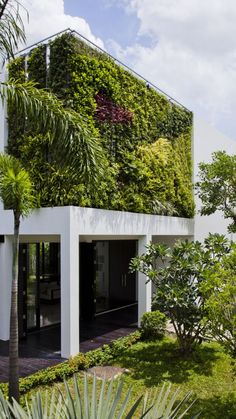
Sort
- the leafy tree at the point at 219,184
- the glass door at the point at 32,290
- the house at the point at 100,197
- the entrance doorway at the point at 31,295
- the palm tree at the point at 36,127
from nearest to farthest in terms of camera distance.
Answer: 1. the palm tree at the point at 36,127
2. the house at the point at 100,197
3. the entrance doorway at the point at 31,295
4. the glass door at the point at 32,290
5. the leafy tree at the point at 219,184

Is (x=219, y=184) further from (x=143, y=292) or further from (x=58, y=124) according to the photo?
(x=58, y=124)

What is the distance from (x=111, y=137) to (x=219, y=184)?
451 centimetres

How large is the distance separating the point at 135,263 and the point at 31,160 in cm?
406

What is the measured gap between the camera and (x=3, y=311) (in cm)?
1109

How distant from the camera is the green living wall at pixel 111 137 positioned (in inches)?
403

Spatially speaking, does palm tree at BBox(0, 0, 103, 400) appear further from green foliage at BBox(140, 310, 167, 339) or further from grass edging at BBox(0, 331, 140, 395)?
green foliage at BBox(140, 310, 167, 339)

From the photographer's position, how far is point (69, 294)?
954 centimetres

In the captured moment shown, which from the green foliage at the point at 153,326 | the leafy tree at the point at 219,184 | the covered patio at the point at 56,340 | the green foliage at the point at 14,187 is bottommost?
the covered patio at the point at 56,340

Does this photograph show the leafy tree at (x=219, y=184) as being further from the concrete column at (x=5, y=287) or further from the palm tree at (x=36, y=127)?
the concrete column at (x=5, y=287)

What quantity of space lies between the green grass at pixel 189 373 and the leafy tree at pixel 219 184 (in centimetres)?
517

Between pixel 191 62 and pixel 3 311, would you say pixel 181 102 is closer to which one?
pixel 191 62

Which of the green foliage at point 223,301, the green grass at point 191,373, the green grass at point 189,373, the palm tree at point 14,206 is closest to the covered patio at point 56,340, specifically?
the green grass at point 189,373

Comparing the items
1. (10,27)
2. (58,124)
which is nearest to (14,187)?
(58,124)

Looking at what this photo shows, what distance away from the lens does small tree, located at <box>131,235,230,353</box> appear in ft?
31.6
